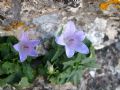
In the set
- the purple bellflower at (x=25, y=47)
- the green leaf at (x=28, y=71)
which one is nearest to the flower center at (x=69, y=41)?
the purple bellflower at (x=25, y=47)

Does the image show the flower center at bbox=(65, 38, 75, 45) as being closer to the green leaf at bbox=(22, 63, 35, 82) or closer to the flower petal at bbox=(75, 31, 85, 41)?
the flower petal at bbox=(75, 31, 85, 41)

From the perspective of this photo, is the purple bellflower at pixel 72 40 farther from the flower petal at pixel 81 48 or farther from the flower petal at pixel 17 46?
the flower petal at pixel 17 46

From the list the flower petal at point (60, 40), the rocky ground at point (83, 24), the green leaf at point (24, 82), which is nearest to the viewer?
the flower petal at point (60, 40)

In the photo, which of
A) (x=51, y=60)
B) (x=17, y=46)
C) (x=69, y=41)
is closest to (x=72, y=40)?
(x=69, y=41)

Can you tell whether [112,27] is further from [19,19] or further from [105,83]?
[19,19]

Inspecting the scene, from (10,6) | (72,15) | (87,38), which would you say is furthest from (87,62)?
(10,6)

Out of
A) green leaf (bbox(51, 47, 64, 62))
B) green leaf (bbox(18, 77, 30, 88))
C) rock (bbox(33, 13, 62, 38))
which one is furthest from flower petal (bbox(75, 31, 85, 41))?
green leaf (bbox(18, 77, 30, 88))
